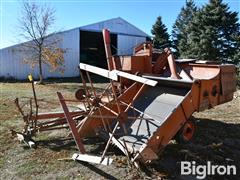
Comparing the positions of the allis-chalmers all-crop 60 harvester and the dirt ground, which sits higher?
the allis-chalmers all-crop 60 harvester

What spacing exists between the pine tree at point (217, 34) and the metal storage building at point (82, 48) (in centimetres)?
592

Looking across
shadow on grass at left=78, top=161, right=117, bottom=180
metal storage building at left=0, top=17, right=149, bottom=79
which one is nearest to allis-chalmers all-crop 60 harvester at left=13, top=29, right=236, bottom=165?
shadow on grass at left=78, top=161, right=117, bottom=180

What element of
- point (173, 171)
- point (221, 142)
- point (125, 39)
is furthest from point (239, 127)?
→ point (125, 39)

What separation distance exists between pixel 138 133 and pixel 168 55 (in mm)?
1832

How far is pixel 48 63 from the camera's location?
22.1m

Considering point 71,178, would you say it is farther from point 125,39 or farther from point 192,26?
point 125,39

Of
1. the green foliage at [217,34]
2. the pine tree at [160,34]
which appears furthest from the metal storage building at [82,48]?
the green foliage at [217,34]

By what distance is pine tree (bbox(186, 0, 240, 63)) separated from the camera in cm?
2084

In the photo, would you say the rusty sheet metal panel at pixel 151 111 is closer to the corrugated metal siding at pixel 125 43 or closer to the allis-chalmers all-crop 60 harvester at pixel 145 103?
the allis-chalmers all-crop 60 harvester at pixel 145 103

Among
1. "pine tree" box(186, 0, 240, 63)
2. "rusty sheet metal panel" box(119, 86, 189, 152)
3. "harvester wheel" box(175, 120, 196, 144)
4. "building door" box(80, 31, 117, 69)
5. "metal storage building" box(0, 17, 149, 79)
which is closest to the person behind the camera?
"rusty sheet metal panel" box(119, 86, 189, 152)

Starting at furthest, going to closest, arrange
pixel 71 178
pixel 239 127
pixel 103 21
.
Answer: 1. pixel 103 21
2. pixel 239 127
3. pixel 71 178
